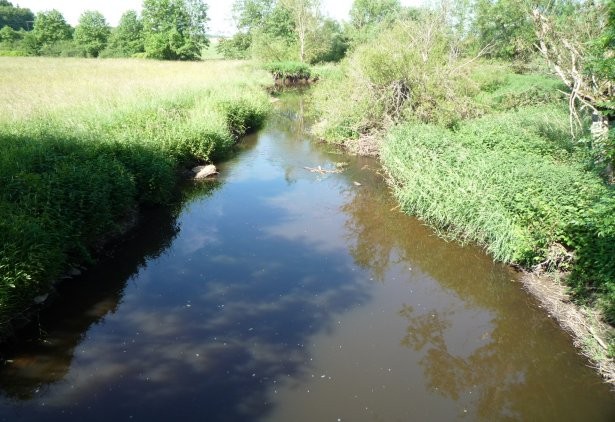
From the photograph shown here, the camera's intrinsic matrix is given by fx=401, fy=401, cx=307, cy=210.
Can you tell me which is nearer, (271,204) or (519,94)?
(271,204)

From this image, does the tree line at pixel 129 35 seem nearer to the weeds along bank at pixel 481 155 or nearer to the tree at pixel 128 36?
the tree at pixel 128 36

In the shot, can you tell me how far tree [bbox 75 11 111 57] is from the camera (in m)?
56.9

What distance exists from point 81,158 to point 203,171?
4709mm

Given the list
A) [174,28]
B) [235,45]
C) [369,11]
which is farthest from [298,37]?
[369,11]

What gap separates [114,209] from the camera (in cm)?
916

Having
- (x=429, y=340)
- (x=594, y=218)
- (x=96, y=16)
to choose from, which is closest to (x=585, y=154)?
(x=594, y=218)

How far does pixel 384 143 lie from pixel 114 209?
362 inches

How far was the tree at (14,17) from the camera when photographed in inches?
3292

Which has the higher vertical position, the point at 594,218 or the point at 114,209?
the point at 594,218

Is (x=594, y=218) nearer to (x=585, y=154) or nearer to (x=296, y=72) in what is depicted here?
(x=585, y=154)

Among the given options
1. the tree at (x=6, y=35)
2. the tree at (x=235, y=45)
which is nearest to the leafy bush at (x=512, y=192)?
the tree at (x=235, y=45)

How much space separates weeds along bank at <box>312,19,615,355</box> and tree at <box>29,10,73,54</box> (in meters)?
56.2

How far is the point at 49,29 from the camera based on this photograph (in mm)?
59531

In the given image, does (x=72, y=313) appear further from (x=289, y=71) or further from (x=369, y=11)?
(x=369, y=11)
